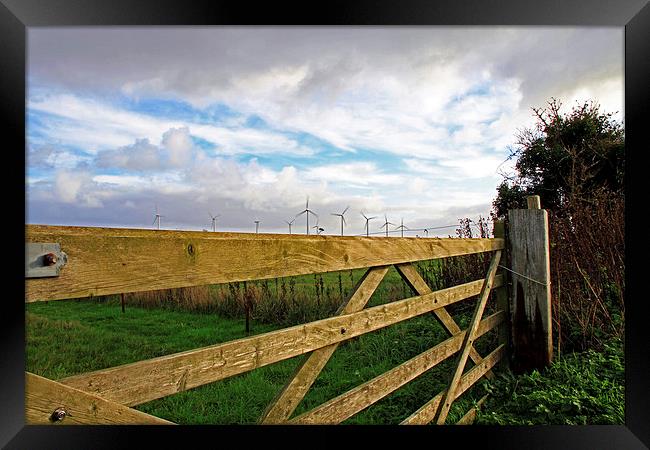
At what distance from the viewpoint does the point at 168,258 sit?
4.17 ft

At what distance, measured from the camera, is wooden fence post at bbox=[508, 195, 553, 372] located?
361cm

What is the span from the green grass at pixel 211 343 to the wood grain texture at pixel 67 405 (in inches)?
78.4

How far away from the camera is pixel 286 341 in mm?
1614

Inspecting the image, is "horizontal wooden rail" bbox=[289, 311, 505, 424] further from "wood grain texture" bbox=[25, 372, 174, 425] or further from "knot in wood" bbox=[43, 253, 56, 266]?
"knot in wood" bbox=[43, 253, 56, 266]

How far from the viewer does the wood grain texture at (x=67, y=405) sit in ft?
3.67

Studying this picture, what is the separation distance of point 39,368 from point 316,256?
17.9ft

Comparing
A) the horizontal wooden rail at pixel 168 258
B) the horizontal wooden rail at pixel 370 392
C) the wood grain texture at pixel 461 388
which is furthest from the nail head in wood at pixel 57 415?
the wood grain texture at pixel 461 388

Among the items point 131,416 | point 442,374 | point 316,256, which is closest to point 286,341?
point 316,256

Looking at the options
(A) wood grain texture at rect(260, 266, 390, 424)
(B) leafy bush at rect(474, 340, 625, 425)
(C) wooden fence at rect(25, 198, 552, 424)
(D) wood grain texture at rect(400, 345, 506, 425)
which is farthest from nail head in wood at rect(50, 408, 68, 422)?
(B) leafy bush at rect(474, 340, 625, 425)

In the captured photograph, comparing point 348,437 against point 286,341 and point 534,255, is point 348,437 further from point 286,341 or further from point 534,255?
point 534,255

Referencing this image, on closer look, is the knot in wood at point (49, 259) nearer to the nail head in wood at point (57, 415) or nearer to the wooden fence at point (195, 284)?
the wooden fence at point (195, 284)

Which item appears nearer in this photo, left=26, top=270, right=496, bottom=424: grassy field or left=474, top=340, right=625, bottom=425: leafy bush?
left=474, top=340, right=625, bottom=425: leafy bush

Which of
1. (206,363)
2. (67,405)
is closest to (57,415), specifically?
(67,405)

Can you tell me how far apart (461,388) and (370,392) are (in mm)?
1336
